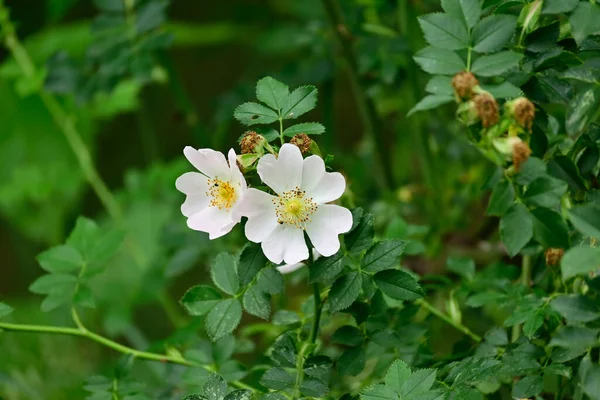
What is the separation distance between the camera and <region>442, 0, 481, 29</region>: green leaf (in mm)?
573

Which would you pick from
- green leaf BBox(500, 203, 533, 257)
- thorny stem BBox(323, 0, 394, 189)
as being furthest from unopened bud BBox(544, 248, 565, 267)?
thorny stem BBox(323, 0, 394, 189)

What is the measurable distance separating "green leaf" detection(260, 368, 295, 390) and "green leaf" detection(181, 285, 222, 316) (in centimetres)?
8

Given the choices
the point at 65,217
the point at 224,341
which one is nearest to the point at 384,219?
the point at 224,341

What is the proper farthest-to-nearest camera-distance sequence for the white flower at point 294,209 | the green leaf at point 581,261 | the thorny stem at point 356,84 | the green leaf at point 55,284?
1. the thorny stem at point 356,84
2. the green leaf at point 55,284
3. the white flower at point 294,209
4. the green leaf at point 581,261

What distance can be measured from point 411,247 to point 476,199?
419 mm

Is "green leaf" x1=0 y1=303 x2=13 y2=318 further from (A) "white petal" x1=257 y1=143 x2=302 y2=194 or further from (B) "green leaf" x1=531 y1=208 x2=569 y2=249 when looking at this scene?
(B) "green leaf" x1=531 y1=208 x2=569 y2=249

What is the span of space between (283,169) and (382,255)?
102 mm

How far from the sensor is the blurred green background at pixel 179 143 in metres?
1.07

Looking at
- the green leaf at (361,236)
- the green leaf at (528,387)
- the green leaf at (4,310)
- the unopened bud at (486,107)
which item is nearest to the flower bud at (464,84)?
the unopened bud at (486,107)

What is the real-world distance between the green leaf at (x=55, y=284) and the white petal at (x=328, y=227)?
28 centimetres

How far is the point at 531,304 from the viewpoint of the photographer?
0.58 m

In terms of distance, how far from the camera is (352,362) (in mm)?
602

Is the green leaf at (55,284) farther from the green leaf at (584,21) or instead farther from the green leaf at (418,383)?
the green leaf at (584,21)

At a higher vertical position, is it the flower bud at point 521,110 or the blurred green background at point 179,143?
the blurred green background at point 179,143
